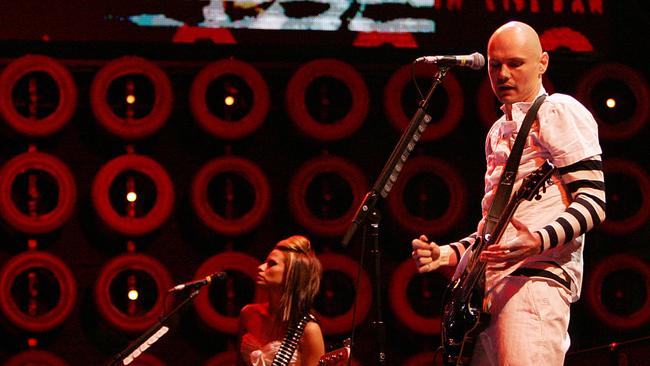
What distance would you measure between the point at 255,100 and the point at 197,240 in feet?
3.86

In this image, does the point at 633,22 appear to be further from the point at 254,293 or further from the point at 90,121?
the point at 90,121

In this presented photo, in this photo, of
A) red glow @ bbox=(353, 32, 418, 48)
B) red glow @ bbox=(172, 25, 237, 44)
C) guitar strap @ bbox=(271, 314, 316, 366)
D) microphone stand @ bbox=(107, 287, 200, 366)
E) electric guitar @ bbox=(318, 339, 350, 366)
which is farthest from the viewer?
red glow @ bbox=(353, 32, 418, 48)

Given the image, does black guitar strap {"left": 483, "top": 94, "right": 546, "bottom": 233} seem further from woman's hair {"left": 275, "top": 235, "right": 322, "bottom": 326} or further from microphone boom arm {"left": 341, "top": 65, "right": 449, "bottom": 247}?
woman's hair {"left": 275, "top": 235, "right": 322, "bottom": 326}

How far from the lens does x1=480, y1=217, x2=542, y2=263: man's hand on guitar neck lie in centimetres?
336

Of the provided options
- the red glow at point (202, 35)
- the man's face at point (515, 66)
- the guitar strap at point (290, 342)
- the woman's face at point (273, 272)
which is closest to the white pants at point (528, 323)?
the man's face at point (515, 66)

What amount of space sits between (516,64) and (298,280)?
2520 mm

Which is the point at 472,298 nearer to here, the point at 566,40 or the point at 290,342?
the point at 290,342

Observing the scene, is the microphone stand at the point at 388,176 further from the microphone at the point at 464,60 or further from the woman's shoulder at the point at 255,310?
the woman's shoulder at the point at 255,310

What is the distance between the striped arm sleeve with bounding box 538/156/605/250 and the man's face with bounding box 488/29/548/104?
0.42 meters

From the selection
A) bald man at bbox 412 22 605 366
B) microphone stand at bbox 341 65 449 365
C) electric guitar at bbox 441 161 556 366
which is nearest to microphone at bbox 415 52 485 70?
microphone stand at bbox 341 65 449 365

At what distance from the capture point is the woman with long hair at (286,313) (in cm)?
576

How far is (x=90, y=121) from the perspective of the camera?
7.18m

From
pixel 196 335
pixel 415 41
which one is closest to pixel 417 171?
pixel 415 41

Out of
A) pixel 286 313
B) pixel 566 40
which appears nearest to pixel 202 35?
pixel 286 313
